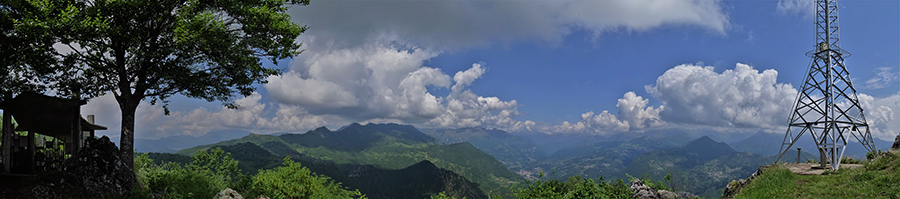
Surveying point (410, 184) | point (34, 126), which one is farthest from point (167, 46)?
point (410, 184)

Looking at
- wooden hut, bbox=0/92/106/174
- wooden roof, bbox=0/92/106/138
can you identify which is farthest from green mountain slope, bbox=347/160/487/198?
wooden roof, bbox=0/92/106/138

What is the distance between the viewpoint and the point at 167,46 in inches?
423

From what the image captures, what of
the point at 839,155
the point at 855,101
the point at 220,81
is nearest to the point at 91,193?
the point at 220,81

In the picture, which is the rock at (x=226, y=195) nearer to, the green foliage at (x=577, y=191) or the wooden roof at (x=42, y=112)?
the wooden roof at (x=42, y=112)

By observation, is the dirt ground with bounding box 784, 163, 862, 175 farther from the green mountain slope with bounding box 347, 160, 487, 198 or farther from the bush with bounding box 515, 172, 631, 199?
the green mountain slope with bounding box 347, 160, 487, 198

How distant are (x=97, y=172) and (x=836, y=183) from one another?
22957 millimetres

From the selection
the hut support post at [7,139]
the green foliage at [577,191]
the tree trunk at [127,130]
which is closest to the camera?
the green foliage at [577,191]

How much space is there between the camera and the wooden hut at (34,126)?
11727 mm

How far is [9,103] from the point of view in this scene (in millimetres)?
11617

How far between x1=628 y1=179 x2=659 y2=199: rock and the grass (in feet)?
8.68

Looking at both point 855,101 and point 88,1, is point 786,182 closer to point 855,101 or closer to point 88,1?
point 855,101

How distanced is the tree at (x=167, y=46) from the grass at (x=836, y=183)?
16.1m

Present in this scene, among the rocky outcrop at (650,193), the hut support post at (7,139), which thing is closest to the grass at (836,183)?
the rocky outcrop at (650,193)

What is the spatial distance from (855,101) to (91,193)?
27.9 meters
